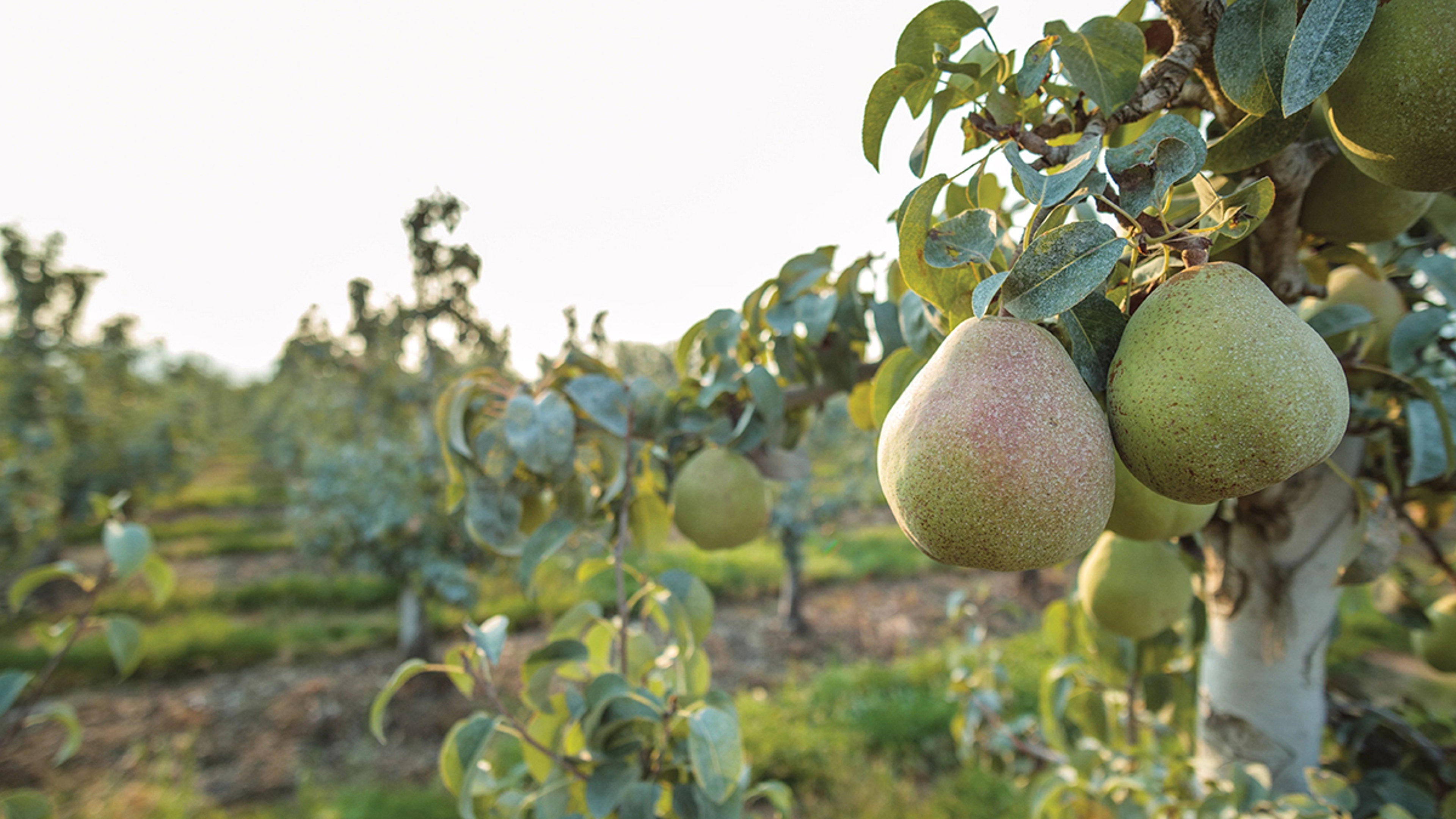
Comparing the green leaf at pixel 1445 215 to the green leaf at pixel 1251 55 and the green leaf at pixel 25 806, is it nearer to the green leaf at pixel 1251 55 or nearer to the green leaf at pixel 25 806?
the green leaf at pixel 1251 55

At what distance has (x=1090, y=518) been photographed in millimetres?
486

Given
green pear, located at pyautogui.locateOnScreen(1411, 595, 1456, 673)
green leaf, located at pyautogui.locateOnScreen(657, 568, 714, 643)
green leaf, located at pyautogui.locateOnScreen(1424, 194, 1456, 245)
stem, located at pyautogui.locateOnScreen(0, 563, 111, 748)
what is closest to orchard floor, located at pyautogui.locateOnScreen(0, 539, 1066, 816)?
green pear, located at pyautogui.locateOnScreen(1411, 595, 1456, 673)

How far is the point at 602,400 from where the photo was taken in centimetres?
120

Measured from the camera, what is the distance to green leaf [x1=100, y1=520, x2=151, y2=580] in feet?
4.75

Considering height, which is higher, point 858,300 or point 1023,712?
point 858,300

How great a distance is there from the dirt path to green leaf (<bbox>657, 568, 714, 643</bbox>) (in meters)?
1.78

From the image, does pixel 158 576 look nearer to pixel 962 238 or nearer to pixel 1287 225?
pixel 962 238

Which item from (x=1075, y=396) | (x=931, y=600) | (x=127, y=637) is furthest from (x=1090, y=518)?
(x=931, y=600)

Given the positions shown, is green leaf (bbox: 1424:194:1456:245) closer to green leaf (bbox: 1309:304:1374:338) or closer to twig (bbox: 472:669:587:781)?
green leaf (bbox: 1309:304:1374:338)

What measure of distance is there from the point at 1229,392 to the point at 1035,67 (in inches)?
12.5

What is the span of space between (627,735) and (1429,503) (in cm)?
151

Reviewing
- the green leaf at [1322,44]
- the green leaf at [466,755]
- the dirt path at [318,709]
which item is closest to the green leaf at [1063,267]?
the green leaf at [1322,44]

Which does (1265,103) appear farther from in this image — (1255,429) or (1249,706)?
(1249,706)

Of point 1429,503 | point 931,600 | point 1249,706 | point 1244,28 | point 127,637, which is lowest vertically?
point 931,600
